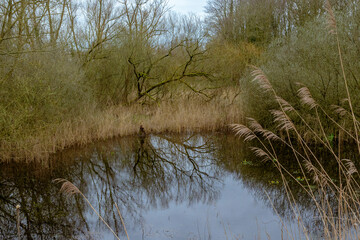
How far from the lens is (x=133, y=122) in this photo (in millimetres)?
12117

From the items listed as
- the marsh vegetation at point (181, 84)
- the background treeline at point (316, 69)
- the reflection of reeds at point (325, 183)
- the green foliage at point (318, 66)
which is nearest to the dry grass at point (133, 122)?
the marsh vegetation at point (181, 84)

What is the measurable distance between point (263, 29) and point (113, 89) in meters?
9.53

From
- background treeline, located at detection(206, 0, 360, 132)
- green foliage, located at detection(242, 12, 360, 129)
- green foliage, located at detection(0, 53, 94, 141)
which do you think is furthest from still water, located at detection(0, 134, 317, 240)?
green foliage, located at detection(242, 12, 360, 129)

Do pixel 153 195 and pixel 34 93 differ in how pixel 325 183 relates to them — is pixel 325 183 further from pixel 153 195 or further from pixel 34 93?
pixel 34 93

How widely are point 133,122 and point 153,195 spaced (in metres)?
5.71

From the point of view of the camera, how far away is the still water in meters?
5.09

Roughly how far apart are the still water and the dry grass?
44 centimetres

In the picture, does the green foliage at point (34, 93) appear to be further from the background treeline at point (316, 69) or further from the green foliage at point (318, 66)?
the green foliage at point (318, 66)

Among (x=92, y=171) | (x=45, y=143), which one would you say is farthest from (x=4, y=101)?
(x=92, y=171)

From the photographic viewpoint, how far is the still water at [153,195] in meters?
5.09

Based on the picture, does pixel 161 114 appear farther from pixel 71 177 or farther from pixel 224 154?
pixel 71 177

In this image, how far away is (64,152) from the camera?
947 centimetres

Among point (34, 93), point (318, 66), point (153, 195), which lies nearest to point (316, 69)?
point (318, 66)

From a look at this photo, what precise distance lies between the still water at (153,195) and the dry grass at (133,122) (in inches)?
17.2
